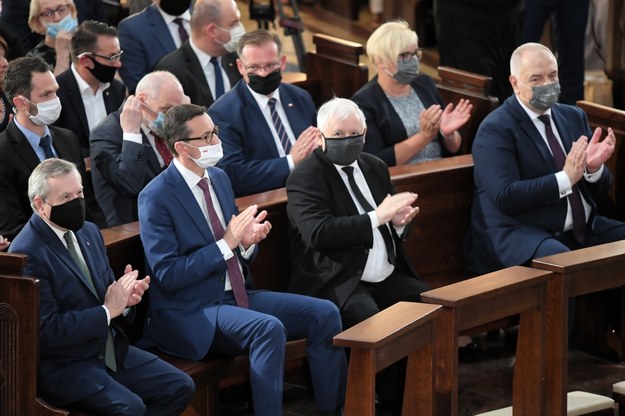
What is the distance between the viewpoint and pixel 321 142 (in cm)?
487

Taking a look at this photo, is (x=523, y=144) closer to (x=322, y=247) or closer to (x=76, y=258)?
(x=322, y=247)

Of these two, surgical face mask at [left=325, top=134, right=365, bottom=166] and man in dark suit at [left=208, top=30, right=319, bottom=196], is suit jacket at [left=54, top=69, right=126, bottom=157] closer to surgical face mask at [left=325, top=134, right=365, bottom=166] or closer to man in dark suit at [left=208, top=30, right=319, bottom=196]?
man in dark suit at [left=208, top=30, right=319, bottom=196]

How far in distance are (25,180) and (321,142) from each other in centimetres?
113

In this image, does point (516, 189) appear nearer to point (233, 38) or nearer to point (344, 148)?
point (344, 148)

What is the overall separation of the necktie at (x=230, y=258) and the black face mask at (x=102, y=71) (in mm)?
1282

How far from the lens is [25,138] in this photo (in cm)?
468

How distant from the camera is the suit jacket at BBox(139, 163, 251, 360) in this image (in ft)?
14.2

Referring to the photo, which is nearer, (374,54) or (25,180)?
(25,180)

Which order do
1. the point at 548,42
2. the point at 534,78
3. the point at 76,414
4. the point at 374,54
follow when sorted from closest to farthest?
the point at 76,414
the point at 534,78
the point at 374,54
the point at 548,42

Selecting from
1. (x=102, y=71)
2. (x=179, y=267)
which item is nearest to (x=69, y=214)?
(x=179, y=267)

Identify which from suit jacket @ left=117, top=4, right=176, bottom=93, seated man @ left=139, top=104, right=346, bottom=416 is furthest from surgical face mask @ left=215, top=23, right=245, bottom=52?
seated man @ left=139, top=104, right=346, bottom=416

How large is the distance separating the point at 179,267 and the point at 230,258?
0.74ft

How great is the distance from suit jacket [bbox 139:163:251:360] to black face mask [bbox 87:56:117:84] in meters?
1.25

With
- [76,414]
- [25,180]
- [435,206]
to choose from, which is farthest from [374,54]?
[76,414]
